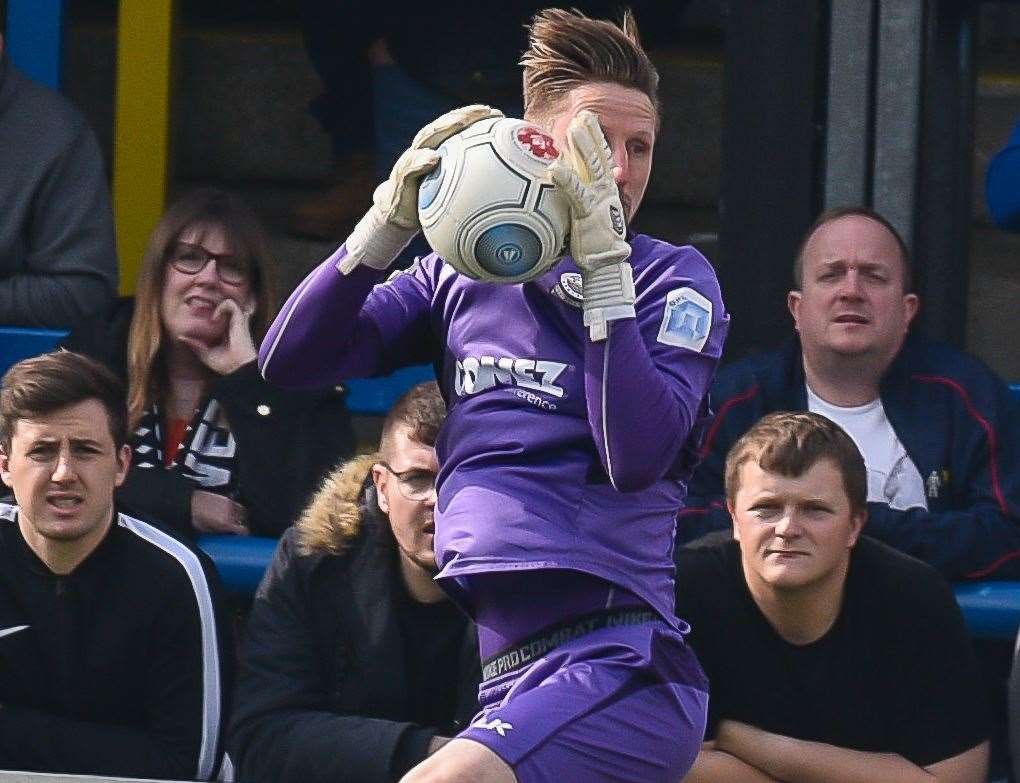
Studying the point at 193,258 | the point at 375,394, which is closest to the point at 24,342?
the point at 193,258

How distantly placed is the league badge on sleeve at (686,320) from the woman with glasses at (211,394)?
1877 mm

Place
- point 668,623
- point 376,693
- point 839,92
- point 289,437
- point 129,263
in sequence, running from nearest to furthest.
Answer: point 668,623, point 376,693, point 289,437, point 839,92, point 129,263

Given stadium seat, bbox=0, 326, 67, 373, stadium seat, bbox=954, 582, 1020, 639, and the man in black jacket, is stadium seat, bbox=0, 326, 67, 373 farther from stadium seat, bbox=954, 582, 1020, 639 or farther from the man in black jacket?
Answer: stadium seat, bbox=954, 582, 1020, 639

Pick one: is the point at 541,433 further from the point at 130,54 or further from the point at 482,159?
the point at 130,54

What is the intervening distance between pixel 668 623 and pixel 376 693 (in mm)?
1303

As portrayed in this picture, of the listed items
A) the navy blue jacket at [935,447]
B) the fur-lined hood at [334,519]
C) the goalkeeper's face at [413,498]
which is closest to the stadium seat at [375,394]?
the navy blue jacket at [935,447]

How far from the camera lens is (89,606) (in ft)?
13.4

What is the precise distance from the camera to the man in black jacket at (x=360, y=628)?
3980 mm

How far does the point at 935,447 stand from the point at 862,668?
→ 65 cm

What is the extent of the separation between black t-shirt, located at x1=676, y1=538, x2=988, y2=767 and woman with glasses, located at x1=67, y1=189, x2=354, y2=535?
3.16 ft

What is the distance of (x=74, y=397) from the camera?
4.10 meters

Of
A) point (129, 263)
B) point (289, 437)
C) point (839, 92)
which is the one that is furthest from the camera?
point (129, 263)

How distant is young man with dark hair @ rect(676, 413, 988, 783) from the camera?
3.97 metres

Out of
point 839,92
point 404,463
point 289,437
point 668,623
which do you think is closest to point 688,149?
point 839,92
